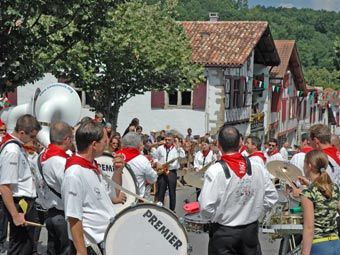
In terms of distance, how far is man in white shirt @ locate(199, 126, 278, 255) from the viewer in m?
5.44

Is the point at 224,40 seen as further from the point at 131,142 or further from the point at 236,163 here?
the point at 236,163

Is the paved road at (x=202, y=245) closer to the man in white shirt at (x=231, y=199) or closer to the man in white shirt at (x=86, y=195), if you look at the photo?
the man in white shirt at (x=231, y=199)

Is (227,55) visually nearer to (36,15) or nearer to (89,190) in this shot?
(36,15)

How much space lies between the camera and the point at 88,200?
4.65 m

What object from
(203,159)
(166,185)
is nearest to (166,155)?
A: (166,185)

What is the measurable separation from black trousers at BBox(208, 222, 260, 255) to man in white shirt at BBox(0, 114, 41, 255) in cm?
181

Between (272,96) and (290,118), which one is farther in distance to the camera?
(290,118)

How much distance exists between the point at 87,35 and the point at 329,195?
5.98 meters

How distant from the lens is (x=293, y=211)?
6.32 metres

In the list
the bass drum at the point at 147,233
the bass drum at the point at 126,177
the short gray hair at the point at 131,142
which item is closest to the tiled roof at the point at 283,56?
the short gray hair at the point at 131,142

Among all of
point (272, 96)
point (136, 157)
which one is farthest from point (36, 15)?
point (272, 96)

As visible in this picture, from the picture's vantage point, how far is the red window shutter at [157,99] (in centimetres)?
3156

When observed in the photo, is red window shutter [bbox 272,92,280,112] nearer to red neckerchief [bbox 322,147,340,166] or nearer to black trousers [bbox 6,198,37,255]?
red neckerchief [bbox 322,147,340,166]

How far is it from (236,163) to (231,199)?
286 millimetres
